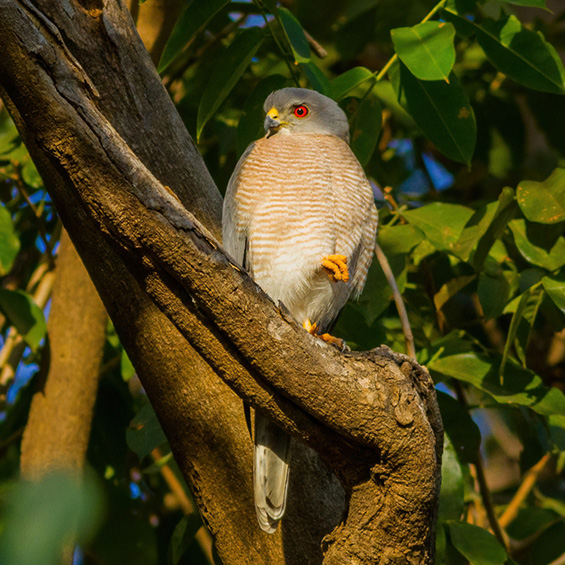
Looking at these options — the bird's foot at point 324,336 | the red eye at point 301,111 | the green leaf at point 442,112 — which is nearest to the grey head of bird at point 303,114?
the red eye at point 301,111

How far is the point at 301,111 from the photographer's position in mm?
3656

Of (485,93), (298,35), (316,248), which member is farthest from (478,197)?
(298,35)

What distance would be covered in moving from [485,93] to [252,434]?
327 centimetres

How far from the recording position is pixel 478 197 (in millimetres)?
5359

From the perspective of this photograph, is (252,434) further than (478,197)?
No

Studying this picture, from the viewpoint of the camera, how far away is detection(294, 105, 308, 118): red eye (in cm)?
364

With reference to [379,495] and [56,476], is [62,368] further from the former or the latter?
[56,476]

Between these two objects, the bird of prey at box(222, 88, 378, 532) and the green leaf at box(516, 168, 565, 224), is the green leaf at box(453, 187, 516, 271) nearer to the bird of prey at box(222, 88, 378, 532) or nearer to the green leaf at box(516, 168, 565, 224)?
the green leaf at box(516, 168, 565, 224)

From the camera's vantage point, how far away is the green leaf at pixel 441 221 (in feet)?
10.5

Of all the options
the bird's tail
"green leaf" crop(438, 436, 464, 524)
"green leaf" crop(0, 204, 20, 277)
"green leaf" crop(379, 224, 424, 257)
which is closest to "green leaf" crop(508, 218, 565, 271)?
"green leaf" crop(379, 224, 424, 257)

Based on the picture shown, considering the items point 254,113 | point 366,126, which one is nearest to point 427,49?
point 366,126

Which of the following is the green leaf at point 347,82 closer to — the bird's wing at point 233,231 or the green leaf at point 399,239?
the bird's wing at point 233,231

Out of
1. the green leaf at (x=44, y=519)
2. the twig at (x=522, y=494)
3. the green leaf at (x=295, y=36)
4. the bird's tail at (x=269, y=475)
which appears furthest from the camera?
the twig at (x=522, y=494)

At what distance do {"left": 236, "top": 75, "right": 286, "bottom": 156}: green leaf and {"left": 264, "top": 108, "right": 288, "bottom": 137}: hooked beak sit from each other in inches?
1.1
